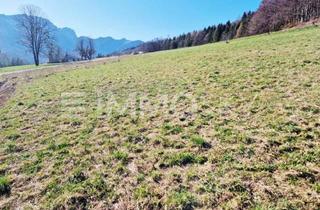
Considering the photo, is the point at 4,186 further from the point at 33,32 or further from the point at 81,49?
the point at 81,49

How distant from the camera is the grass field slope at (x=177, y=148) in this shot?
160 inches

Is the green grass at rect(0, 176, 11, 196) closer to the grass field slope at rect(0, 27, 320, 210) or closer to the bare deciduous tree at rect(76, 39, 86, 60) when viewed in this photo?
the grass field slope at rect(0, 27, 320, 210)

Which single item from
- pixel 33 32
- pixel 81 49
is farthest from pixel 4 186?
pixel 81 49

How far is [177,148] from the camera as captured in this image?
564 cm

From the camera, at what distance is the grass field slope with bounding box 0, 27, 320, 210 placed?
4.07m

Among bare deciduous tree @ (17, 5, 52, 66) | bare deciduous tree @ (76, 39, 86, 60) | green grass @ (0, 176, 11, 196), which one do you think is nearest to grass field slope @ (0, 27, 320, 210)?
green grass @ (0, 176, 11, 196)

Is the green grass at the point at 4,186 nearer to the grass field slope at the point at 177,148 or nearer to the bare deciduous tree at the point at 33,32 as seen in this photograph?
the grass field slope at the point at 177,148

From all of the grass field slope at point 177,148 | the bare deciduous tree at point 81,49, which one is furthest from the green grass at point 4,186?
the bare deciduous tree at point 81,49

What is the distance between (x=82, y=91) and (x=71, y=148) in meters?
7.30

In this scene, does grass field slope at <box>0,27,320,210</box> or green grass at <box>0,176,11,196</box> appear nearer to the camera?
grass field slope at <box>0,27,320,210</box>

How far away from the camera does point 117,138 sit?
661 cm

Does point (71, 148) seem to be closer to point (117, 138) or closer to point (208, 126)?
point (117, 138)

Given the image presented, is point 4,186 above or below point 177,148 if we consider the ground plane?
below

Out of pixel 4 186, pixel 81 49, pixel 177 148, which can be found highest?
pixel 81 49
